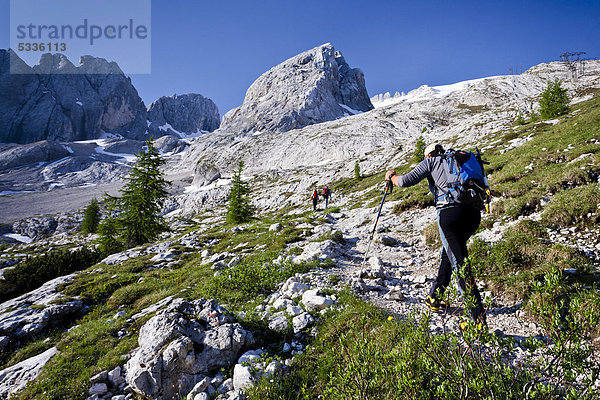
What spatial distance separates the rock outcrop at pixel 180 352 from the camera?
14.5ft

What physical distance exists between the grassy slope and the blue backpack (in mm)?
1453

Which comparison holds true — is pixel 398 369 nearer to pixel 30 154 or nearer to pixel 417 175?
pixel 417 175

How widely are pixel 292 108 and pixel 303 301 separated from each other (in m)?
190

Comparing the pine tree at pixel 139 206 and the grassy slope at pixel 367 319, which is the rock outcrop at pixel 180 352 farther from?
the pine tree at pixel 139 206

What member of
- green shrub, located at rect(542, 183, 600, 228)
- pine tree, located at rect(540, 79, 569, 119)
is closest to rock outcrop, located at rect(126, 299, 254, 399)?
green shrub, located at rect(542, 183, 600, 228)

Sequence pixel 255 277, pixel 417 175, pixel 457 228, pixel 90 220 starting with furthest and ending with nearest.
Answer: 1. pixel 90 220
2. pixel 255 277
3. pixel 417 175
4. pixel 457 228

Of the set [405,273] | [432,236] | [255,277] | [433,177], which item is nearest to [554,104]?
[432,236]

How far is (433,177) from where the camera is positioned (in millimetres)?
5215

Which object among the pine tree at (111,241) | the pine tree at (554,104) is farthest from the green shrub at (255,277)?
the pine tree at (554,104)

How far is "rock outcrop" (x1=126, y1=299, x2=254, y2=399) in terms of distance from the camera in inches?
174

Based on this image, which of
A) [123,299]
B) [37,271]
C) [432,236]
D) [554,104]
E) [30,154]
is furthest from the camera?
[30,154]

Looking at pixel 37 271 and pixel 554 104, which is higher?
pixel 554 104

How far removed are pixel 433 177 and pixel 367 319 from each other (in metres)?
3.18

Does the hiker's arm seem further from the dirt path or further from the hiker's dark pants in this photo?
the dirt path
